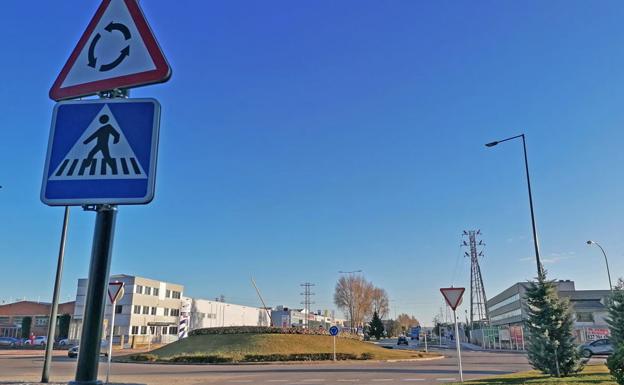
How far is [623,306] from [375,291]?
9159cm

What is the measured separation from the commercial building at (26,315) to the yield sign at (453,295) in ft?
249

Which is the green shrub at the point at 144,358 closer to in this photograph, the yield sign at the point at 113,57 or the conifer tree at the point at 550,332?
the conifer tree at the point at 550,332

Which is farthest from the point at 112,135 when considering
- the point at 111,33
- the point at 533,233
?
the point at 533,233

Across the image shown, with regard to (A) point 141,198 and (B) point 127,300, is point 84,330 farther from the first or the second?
(B) point 127,300

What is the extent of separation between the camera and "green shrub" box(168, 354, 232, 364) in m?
33.9

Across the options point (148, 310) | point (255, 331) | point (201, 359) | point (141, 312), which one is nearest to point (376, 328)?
point (148, 310)

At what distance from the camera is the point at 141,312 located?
7238 centimetres

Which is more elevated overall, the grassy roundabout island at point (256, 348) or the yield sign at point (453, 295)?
the yield sign at point (453, 295)

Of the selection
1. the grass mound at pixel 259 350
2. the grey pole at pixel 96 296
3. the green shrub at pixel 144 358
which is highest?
the grey pole at pixel 96 296

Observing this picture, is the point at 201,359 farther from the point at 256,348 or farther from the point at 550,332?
the point at 550,332

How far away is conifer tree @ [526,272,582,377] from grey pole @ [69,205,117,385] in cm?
1847

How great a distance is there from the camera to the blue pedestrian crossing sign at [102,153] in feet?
6.96

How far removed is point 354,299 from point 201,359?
73133 millimetres

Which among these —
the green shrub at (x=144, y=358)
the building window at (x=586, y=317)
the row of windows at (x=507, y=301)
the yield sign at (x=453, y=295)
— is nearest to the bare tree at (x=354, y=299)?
the row of windows at (x=507, y=301)
